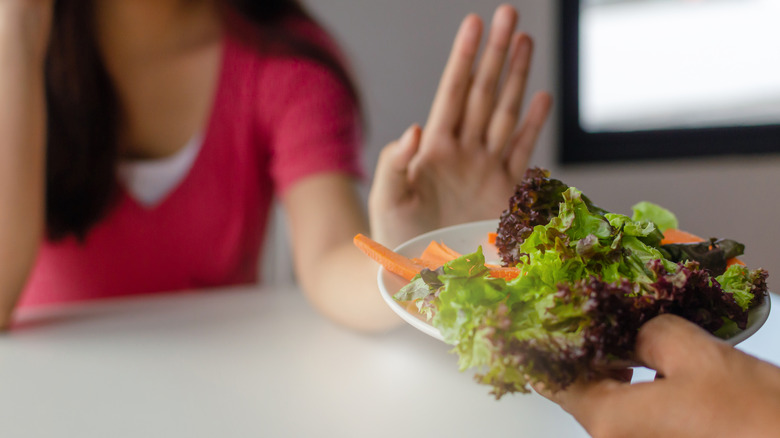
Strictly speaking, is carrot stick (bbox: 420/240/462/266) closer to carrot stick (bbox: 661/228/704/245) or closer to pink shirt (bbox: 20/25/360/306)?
carrot stick (bbox: 661/228/704/245)

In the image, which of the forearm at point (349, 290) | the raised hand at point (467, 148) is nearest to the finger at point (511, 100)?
the raised hand at point (467, 148)

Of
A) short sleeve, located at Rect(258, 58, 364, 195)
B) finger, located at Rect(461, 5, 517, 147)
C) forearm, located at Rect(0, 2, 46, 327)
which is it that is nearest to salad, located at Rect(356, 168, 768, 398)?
finger, located at Rect(461, 5, 517, 147)

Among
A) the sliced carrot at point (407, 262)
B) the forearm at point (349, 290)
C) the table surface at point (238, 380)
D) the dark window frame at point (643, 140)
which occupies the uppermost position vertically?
the sliced carrot at point (407, 262)

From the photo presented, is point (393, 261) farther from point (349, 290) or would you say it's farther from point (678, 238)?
point (349, 290)

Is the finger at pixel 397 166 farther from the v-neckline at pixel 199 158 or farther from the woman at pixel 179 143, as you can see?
the v-neckline at pixel 199 158

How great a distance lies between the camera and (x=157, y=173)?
59.4 inches

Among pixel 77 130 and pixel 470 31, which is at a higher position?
pixel 470 31

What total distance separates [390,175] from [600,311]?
62cm

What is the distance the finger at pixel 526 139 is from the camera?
1227 mm

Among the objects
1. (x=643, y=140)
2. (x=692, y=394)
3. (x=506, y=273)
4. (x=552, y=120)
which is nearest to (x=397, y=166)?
(x=506, y=273)

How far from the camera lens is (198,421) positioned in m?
0.84

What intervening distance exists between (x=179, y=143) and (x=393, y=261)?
1.04 m

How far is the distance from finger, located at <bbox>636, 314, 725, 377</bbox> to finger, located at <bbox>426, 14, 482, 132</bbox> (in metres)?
0.74

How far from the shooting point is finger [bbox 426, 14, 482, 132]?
1.15m
